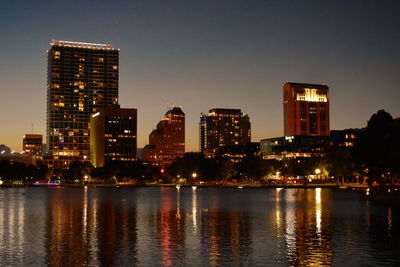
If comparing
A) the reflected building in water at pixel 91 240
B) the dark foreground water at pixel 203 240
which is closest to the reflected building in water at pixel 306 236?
the dark foreground water at pixel 203 240

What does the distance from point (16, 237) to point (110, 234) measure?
814 cm

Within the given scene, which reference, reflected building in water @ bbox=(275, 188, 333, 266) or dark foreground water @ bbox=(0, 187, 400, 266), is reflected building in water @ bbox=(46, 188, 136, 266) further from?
reflected building in water @ bbox=(275, 188, 333, 266)

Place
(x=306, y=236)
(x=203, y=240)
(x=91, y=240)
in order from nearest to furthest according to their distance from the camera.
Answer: (x=203, y=240), (x=91, y=240), (x=306, y=236)

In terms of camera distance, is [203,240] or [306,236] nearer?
[203,240]

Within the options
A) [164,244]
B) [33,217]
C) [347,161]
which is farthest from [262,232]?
[347,161]

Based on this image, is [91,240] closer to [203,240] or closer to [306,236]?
[203,240]

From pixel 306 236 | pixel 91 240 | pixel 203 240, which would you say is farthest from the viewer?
pixel 306 236

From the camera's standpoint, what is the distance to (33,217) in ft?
241

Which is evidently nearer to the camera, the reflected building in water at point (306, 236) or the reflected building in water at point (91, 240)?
the reflected building in water at point (306, 236)

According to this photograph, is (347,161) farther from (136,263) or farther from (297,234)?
(136,263)

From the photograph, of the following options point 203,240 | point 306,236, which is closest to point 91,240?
point 203,240

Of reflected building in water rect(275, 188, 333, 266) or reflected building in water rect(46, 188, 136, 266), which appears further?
reflected building in water rect(46, 188, 136, 266)

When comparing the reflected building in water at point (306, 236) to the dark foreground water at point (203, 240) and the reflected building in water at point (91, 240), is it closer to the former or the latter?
the dark foreground water at point (203, 240)

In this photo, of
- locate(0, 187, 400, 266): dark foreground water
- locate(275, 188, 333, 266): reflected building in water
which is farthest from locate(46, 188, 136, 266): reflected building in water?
locate(275, 188, 333, 266): reflected building in water
